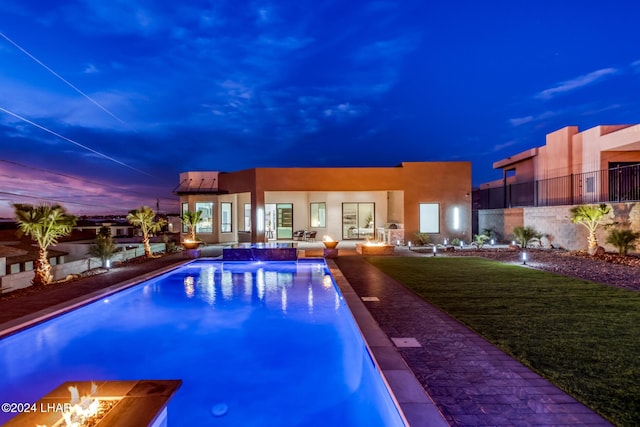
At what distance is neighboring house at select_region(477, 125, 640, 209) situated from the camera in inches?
548

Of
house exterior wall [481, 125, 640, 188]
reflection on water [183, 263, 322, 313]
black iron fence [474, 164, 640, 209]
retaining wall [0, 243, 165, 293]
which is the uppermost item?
house exterior wall [481, 125, 640, 188]

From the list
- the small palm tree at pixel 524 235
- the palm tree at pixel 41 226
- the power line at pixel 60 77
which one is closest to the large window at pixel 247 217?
the palm tree at pixel 41 226

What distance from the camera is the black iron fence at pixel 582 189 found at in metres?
13.7

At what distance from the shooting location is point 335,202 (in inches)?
719

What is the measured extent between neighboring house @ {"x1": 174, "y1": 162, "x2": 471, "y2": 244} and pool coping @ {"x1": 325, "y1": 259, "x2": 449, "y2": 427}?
1157cm

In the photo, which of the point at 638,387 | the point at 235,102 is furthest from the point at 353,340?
the point at 235,102

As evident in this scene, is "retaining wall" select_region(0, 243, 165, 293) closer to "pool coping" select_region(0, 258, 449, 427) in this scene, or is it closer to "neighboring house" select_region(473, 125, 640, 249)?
"pool coping" select_region(0, 258, 449, 427)

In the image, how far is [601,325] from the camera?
188 inches

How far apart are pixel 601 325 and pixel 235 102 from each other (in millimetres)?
31121

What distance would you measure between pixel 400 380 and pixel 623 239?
12060mm

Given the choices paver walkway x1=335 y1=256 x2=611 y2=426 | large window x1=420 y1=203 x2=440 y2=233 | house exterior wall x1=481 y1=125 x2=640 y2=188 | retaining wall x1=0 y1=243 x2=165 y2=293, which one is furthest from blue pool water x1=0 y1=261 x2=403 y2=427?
house exterior wall x1=481 y1=125 x2=640 y2=188

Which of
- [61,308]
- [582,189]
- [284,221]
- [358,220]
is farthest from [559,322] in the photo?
[284,221]

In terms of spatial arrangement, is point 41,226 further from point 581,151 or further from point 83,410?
point 581,151

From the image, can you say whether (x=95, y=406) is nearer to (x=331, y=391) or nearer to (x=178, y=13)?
(x=331, y=391)
